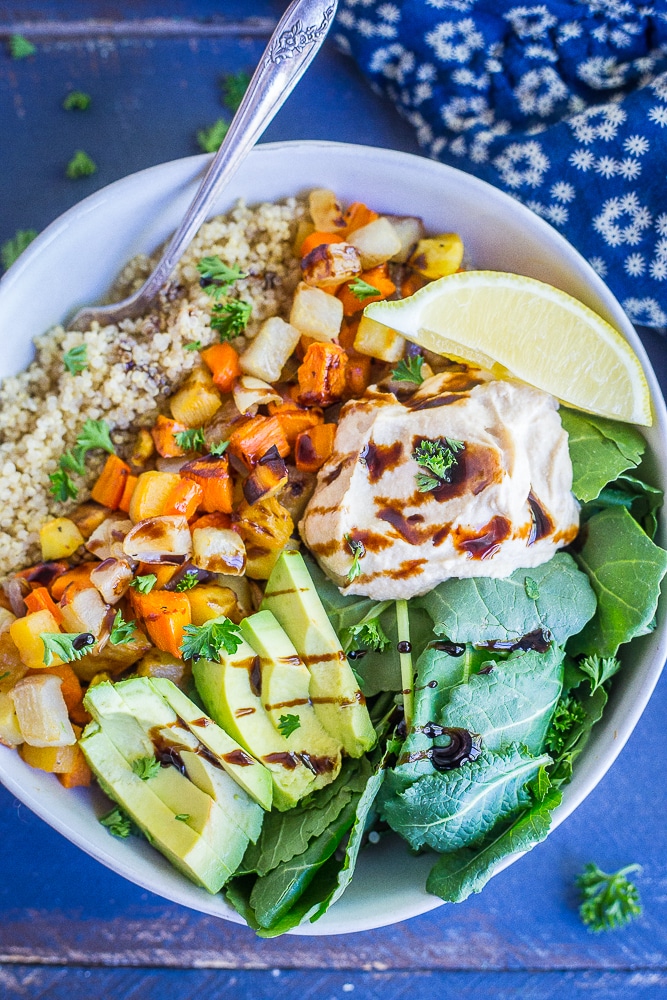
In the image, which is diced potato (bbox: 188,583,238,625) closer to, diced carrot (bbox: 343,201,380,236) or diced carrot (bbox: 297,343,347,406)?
diced carrot (bbox: 297,343,347,406)

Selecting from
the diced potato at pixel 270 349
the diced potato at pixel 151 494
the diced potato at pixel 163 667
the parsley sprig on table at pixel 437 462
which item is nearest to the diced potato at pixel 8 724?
the diced potato at pixel 163 667

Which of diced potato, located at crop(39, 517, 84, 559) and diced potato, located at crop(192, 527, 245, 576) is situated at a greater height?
diced potato, located at crop(39, 517, 84, 559)

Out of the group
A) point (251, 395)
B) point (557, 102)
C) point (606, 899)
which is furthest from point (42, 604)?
point (557, 102)

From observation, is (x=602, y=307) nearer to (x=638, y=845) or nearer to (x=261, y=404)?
(x=261, y=404)

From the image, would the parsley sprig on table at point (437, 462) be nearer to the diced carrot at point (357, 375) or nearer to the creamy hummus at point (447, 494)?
the creamy hummus at point (447, 494)

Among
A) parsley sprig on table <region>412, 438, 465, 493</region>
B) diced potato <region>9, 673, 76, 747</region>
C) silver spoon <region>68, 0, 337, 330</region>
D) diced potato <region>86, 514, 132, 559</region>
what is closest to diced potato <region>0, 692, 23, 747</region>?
diced potato <region>9, 673, 76, 747</region>

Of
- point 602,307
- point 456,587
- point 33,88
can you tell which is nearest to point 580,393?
point 602,307

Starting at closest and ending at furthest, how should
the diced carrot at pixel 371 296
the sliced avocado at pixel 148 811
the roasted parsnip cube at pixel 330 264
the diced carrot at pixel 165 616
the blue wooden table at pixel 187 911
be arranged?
1. the sliced avocado at pixel 148 811
2. the diced carrot at pixel 165 616
3. the roasted parsnip cube at pixel 330 264
4. the diced carrot at pixel 371 296
5. the blue wooden table at pixel 187 911
